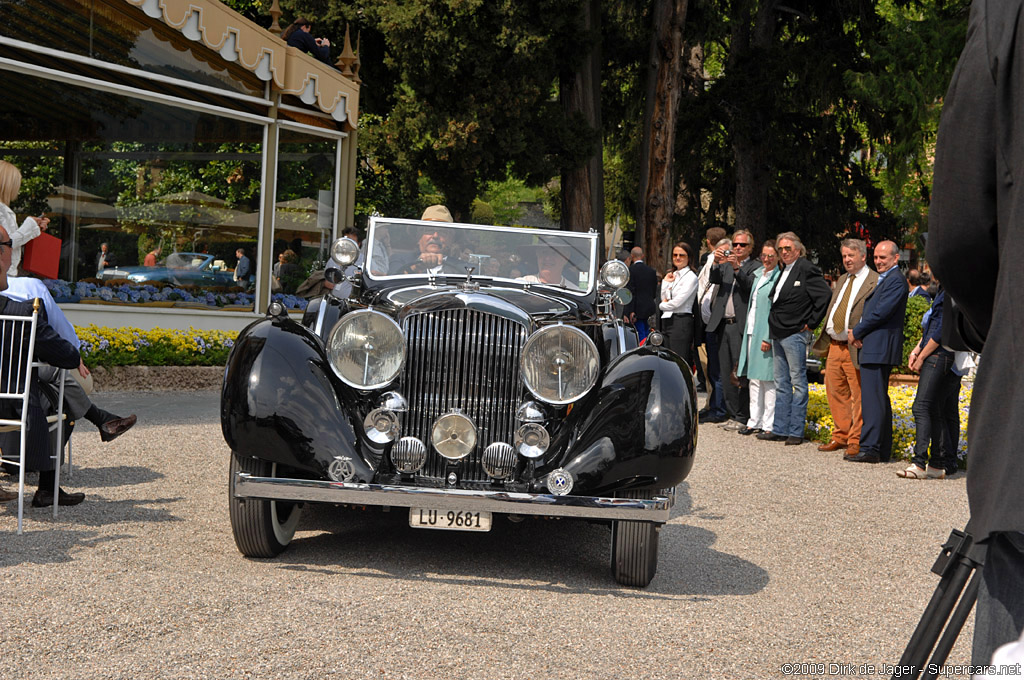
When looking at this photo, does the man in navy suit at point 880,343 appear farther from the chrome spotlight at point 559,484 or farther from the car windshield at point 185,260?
the car windshield at point 185,260

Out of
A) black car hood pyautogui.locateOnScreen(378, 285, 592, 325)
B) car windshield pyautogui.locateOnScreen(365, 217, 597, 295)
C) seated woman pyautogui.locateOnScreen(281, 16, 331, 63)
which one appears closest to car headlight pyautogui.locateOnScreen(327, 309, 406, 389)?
black car hood pyautogui.locateOnScreen(378, 285, 592, 325)

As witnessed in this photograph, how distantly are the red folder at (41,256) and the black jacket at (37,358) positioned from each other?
174 centimetres

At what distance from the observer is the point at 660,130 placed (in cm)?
1927

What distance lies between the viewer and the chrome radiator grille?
220 inches

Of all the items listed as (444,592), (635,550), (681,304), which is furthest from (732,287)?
(444,592)

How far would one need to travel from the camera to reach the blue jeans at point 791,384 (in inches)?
415

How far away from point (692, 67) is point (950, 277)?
2409cm

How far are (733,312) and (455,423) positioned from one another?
23.6ft

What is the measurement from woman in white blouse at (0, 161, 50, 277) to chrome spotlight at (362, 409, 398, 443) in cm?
294

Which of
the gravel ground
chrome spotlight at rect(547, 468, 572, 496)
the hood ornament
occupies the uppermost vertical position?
the hood ornament

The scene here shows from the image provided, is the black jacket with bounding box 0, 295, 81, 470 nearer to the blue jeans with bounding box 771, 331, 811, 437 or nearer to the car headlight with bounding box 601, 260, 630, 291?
the car headlight with bounding box 601, 260, 630, 291

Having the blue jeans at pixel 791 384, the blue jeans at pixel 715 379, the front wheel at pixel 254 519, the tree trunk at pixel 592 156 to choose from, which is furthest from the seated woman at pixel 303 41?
the front wheel at pixel 254 519

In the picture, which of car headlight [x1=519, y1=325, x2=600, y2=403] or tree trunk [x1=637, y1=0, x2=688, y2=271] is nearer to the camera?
car headlight [x1=519, y1=325, x2=600, y2=403]

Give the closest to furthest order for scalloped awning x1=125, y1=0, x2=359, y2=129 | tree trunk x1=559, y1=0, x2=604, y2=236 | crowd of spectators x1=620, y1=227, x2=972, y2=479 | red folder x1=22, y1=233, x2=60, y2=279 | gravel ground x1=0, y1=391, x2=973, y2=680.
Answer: gravel ground x1=0, y1=391, x2=973, y2=680 → red folder x1=22, y1=233, x2=60, y2=279 → crowd of spectators x1=620, y1=227, x2=972, y2=479 → scalloped awning x1=125, y1=0, x2=359, y2=129 → tree trunk x1=559, y1=0, x2=604, y2=236
